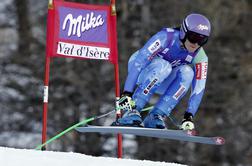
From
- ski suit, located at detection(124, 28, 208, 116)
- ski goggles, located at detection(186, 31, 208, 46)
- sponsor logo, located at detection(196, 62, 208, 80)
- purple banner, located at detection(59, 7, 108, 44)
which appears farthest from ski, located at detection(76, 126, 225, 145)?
purple banner, located at detection(59, 7, 108, 44)

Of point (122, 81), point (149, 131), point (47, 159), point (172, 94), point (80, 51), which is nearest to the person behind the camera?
point (47, 159)

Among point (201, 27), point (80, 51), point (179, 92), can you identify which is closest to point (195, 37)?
point (201, 27)

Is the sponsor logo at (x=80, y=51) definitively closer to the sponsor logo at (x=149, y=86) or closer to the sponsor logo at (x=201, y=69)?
the sponsor logo at (x=149, y=86)

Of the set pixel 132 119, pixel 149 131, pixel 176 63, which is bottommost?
pixel 149 131

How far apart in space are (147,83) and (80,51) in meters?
1.06

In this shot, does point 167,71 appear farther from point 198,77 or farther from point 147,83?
point 198,77

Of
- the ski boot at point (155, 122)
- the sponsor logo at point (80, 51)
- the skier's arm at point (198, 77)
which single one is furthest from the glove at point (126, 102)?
the sponsor logo at point (80, 51)

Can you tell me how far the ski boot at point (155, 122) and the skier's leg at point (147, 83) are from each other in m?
0.20

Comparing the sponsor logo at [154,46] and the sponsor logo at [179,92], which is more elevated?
the sponsor logo at [154,46]

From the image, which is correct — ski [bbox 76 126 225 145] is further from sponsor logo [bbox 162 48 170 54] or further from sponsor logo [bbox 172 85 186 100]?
sponsor logo [bbox 162 48 170 54]

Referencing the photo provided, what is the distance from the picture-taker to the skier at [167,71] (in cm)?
1047

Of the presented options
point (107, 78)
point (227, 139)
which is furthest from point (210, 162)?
point (107, 78)

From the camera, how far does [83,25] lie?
444 inches

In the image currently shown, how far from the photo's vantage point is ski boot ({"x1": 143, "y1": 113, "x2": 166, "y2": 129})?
35.0ft
